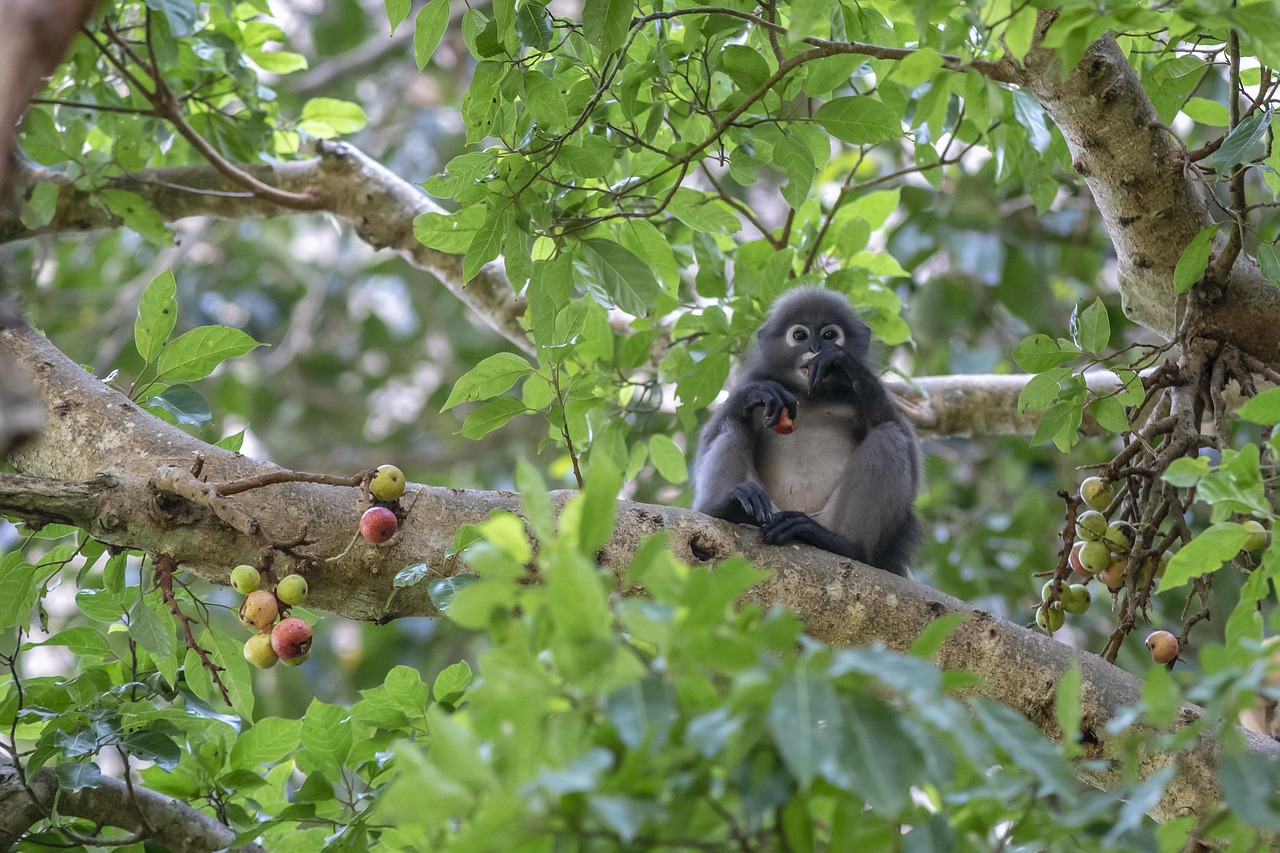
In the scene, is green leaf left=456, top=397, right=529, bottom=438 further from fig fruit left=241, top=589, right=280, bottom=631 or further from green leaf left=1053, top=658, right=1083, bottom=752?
green leaf left=1053, top=658, right=1083, bottom=752

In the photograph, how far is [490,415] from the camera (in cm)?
315

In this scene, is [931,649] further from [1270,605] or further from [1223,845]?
[1270,605]

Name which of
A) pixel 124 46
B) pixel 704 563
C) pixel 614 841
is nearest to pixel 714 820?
pixel 614 841

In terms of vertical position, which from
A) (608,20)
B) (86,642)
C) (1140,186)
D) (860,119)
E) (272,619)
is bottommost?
(86,642)

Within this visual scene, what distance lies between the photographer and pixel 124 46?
3650 millimetres

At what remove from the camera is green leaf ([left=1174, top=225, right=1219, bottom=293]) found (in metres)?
2.89

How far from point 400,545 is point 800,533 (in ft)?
4.01

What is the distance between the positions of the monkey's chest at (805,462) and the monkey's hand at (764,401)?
0.76 feet

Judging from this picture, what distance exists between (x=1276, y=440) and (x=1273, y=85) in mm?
1571

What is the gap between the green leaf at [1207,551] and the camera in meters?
2.07

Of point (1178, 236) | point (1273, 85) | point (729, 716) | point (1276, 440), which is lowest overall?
point (729, 716)

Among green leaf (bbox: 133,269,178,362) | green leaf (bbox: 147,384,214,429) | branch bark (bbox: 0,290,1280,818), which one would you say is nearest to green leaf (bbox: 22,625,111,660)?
branch bark (bbox: 0,290,1280,818)

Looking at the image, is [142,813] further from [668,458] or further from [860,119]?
[860,119]

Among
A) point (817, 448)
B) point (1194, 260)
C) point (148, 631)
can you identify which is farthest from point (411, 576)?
point (817, 448)
